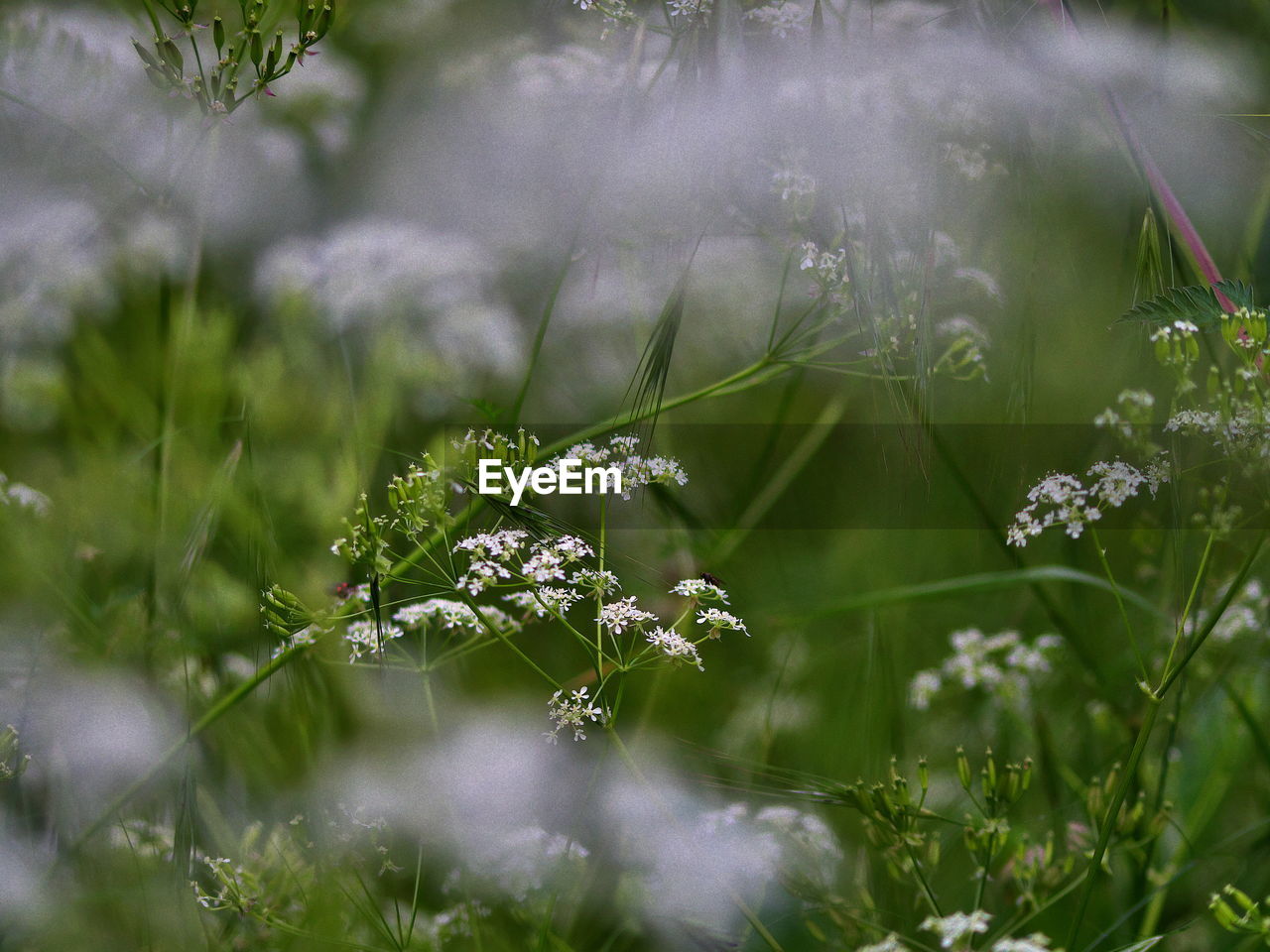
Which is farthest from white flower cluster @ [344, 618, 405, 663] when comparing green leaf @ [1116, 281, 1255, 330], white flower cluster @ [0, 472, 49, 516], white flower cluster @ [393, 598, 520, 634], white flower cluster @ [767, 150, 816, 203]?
green leaf @ [1116, 281, 1255, 330]

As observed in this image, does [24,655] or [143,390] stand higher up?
[143,390]

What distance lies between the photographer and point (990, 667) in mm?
750

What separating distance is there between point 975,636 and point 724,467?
29cm

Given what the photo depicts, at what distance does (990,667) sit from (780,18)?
565 millimetres

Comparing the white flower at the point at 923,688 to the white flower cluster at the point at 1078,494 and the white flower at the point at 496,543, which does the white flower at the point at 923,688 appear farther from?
the white flower at the point at 496,543

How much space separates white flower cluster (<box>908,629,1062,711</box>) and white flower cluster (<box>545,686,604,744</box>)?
300 millimetres

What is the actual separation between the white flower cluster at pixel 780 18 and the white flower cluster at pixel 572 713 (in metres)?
0.51

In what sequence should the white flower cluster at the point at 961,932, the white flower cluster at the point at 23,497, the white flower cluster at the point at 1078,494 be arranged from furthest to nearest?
the white flower cluster at the point at 23,497
the white flower cluster at the point at 1078,494
the white flower cluster at the point at 961,932

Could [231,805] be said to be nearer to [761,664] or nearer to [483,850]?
[483,850]

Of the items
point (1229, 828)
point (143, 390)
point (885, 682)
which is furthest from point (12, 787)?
point (1229, 828)

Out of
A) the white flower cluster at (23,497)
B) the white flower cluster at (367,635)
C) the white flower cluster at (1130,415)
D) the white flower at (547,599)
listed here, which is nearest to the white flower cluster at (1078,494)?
the white flower cluster at (1130,415)

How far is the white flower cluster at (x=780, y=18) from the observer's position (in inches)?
25.4

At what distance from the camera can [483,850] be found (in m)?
0.67

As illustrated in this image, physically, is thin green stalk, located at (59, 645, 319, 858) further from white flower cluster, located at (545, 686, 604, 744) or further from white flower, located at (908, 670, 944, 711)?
white flower, located at (908, 670, 944, 711)
